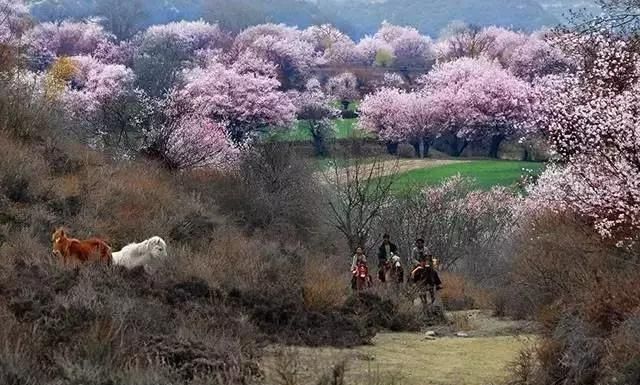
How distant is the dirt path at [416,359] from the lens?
30.8 ft

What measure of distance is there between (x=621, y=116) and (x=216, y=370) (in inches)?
377

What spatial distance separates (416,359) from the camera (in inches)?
528

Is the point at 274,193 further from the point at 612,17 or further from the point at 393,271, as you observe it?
the point at 612,17

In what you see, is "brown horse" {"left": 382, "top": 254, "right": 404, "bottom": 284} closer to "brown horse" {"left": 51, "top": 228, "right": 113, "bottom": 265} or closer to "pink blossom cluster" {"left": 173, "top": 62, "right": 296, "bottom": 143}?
"brown horse" {"left": 51, "top": 228, "right": 113, "bottom": 265}

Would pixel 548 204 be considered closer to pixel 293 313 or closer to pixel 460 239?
pixel 293 313

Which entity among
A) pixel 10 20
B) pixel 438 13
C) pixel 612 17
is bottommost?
pixel 612 17

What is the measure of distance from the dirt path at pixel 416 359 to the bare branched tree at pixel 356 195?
59.0 ft

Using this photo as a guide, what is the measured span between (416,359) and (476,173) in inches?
1538

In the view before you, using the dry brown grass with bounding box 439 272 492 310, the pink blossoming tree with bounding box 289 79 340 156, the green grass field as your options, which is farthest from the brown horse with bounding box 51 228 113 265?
the pink blossoming tree with bounding box 289 79 340 156

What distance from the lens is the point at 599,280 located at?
A: 12305mm

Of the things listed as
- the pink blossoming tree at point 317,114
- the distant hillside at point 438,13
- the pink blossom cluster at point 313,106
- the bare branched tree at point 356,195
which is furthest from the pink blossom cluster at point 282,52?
the distant hillside at point 438,13

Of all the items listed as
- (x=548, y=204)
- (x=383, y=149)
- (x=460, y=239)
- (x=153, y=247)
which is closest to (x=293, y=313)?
(x=153, y=247)

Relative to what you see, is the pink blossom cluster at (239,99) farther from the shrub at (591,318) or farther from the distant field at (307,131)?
the shrub at (591,318)

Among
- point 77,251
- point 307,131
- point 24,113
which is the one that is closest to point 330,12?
point 307,131
